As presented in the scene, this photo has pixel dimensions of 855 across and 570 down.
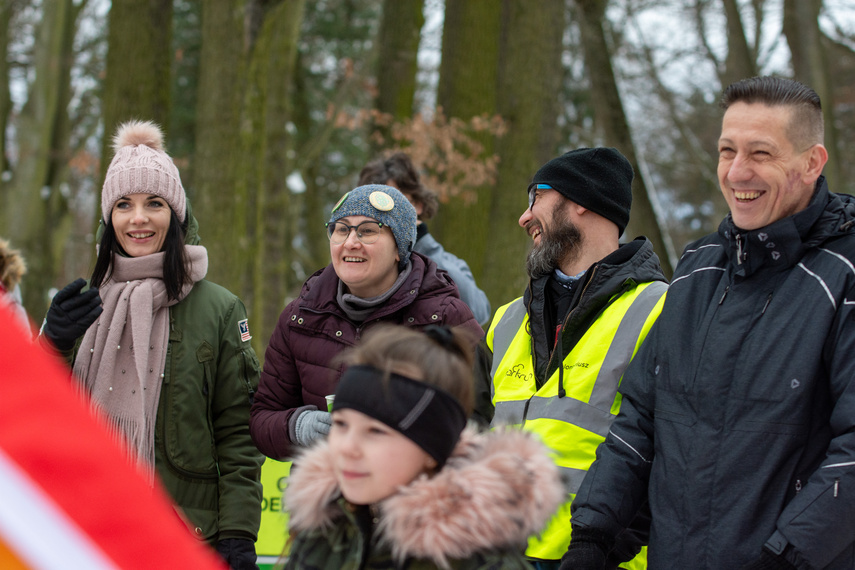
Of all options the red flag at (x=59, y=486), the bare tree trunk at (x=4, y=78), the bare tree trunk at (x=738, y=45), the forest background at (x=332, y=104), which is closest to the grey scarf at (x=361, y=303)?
the red flag at (x=59, y=486)

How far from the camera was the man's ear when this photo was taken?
2.74 meters

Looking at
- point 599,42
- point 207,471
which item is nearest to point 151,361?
point 207,471

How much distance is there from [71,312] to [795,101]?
9.05ft

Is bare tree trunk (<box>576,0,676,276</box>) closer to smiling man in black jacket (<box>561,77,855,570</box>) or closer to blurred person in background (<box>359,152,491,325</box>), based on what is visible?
blurred person in background (<box>359,152,491,325</box>)

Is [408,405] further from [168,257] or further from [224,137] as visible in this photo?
[224,137]

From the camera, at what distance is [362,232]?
3.68 metres

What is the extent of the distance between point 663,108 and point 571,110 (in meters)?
5.70

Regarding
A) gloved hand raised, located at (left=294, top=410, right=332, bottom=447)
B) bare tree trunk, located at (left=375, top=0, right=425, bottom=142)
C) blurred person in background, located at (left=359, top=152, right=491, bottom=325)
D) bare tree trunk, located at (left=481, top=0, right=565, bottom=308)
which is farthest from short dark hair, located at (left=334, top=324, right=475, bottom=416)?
bare tree trunk, located at (left=375, top=0, right=425, bottom=142)

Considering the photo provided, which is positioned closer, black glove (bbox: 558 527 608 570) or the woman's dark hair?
black glove (bbox: 558 527 608 570)

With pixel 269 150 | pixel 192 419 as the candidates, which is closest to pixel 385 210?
pixel 192 419

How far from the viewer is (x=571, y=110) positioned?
68.4 feet

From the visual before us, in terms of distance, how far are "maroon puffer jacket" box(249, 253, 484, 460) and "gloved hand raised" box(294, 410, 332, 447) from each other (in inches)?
3.2

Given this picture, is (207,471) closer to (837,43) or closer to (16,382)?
(16,382)

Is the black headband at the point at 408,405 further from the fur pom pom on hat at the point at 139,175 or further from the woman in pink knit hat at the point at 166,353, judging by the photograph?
the fur pom pom on hat at the point at 139,175
